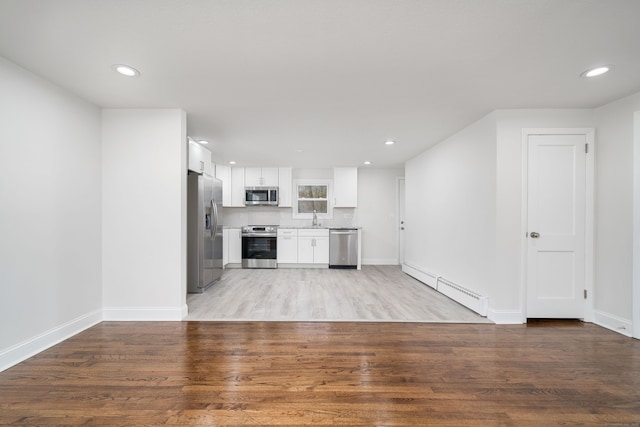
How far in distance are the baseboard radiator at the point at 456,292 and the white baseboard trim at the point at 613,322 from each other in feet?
3.67

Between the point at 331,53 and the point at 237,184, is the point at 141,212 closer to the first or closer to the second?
the point at 331,53

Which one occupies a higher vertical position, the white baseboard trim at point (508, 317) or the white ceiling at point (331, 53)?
the white ceiling at point (331, 53)

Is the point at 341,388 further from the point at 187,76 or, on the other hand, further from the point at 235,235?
the point at 235,235

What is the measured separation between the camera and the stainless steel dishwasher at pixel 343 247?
20.3ft

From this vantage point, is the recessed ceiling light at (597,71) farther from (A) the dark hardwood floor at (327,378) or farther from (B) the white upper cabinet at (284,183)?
(B) the white upper cabinet at (284,183)

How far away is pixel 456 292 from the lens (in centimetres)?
383

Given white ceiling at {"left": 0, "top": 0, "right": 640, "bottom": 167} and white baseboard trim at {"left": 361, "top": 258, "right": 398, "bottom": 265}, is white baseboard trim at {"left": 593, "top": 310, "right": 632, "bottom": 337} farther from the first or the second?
white baseboard trim at {"left": 361, "top": 258, "right": 398, "bottom": 265}

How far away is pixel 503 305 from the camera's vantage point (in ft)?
10.2

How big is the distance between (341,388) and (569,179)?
326 cm

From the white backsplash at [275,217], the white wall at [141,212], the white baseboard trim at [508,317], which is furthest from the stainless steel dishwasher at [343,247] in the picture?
the white wall at [141,212]

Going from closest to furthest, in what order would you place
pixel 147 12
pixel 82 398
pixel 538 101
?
pixel 147 12 → pixel 82 398 → pixel 538 101

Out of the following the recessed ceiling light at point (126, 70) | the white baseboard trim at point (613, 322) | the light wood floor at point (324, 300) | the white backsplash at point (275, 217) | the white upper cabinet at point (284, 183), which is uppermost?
the recessed ceiling light at point (126, 70)

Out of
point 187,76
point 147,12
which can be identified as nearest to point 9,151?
point 187,76

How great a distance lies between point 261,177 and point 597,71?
18.2ft
